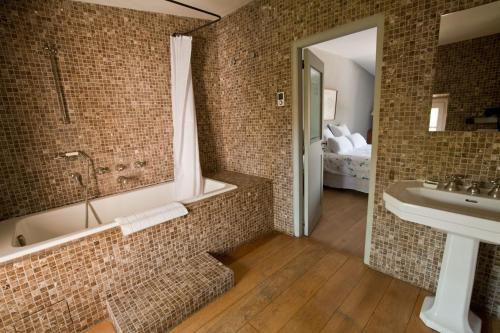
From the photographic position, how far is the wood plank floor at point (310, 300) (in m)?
1.44

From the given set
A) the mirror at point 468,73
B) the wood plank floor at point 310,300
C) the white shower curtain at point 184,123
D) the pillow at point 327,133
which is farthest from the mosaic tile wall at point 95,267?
the pillow at point 327,133

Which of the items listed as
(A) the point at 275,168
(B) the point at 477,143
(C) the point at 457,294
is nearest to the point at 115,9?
(A) the point at 275,168

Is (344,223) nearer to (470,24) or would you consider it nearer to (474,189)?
(474,189)

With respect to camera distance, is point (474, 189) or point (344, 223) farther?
point (344, 223)

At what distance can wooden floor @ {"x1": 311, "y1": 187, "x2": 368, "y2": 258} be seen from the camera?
Result: 7.52 feet

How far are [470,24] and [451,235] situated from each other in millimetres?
1218

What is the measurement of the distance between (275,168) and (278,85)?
0.84 meters

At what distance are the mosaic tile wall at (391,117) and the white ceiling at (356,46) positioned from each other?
1.09 meters

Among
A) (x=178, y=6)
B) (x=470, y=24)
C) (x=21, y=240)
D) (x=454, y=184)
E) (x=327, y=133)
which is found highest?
(x=178, y=6)

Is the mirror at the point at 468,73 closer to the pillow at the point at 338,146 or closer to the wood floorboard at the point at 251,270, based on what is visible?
the wood floorboard at the point at 251,270

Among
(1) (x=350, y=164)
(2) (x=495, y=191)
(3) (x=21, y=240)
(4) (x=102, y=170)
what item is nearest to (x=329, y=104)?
(1) (x=350, y=164)

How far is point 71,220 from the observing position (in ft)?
6.86

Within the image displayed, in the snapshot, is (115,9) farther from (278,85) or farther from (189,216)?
(189,216)

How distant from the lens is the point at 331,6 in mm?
1799
